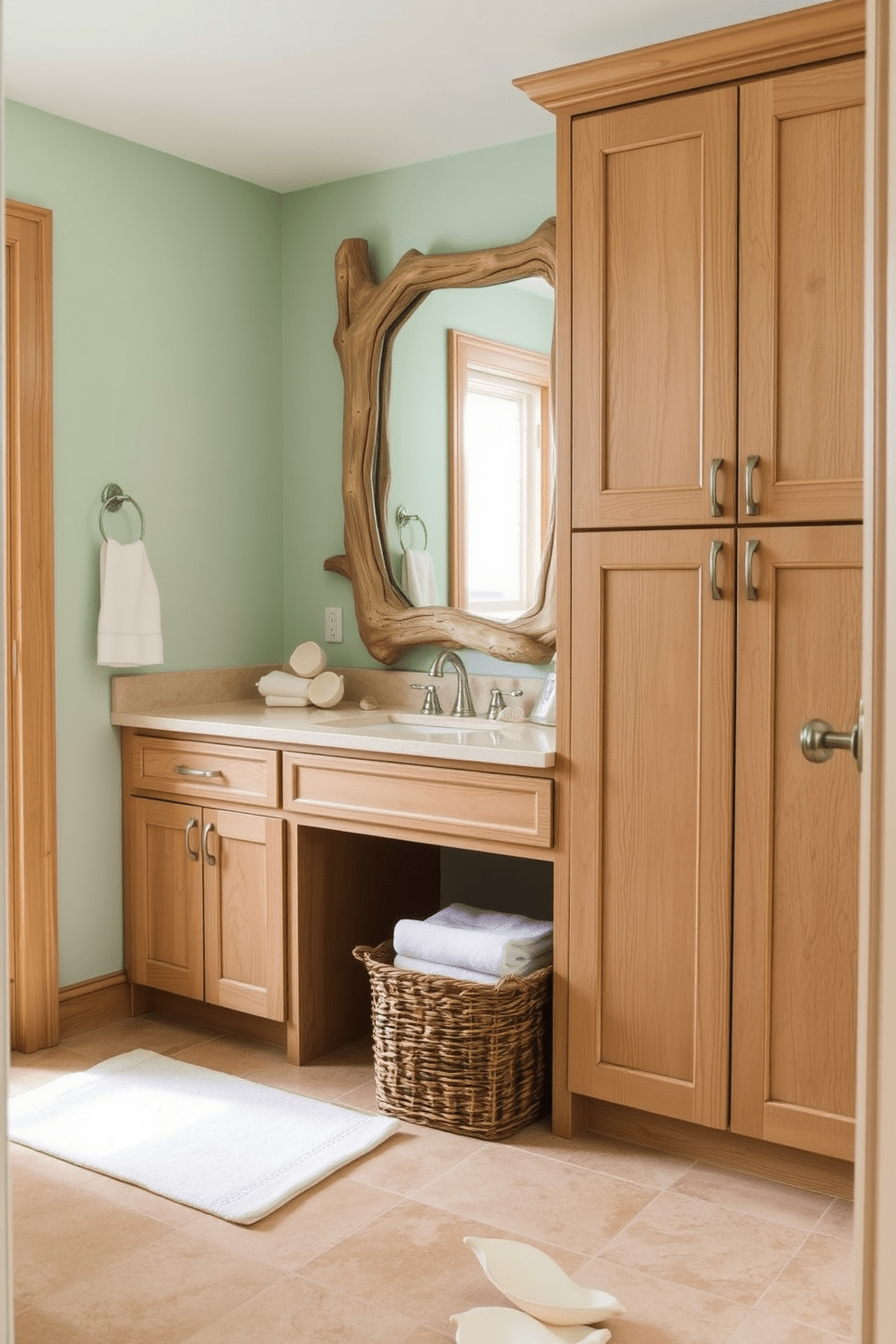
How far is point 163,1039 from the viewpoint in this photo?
3395 millimetres

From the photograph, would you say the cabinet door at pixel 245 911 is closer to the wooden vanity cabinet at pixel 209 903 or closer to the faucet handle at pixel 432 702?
the wooden vanity cabinet at pixel 209 903

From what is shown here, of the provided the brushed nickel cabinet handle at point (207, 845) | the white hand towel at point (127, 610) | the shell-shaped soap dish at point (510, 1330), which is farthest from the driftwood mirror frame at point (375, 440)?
the shell-shaped soap dish at point (510, 1330)

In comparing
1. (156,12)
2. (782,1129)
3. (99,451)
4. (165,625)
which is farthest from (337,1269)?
(156,12)

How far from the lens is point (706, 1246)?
2328 millimetres

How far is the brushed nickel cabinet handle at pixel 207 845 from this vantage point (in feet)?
10.9

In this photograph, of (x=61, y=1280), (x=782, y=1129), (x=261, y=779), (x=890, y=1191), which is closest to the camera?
(x=890, y=1191)

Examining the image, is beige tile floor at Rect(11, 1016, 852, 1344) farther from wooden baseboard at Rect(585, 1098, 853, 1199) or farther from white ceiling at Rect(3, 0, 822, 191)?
white ceiling at Rect(3, 0, 822, 191)

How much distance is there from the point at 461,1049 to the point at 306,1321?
2.48 feet

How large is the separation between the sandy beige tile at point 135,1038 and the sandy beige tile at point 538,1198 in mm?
1035

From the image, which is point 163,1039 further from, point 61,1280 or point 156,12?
point 156,12

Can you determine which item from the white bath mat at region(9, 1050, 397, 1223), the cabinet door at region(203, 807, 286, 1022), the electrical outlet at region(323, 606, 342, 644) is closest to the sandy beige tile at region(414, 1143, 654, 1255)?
the white bath mat at region(9, 1050, 397, 1223)

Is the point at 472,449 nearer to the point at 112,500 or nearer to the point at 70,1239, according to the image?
the point at 112,500

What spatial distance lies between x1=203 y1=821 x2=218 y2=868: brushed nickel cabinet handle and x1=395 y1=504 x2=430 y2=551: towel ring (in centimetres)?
97

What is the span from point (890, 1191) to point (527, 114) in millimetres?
2841
